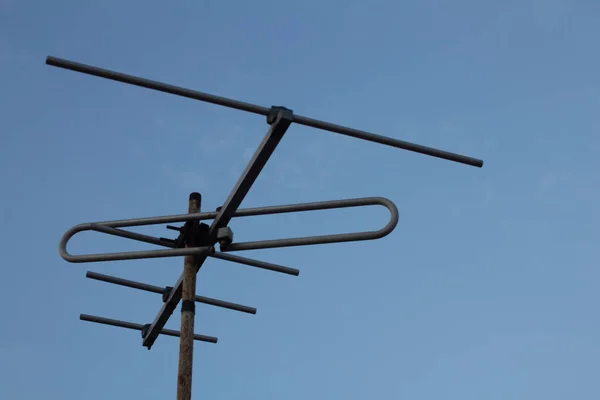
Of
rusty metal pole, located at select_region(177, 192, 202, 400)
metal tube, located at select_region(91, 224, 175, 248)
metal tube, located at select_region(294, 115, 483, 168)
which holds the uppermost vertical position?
metal tube, located at select_region(294, 115, 483, 168)

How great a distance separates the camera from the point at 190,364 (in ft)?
→ 26.8

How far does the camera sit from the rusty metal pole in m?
8.02

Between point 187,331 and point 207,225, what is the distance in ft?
3.47

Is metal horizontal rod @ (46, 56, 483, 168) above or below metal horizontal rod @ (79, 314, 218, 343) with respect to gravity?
above

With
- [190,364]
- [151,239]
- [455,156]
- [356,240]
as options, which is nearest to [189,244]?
[151,239]

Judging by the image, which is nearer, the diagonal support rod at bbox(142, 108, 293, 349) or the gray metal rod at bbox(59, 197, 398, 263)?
the diagonal support rod at bbox(142, 108, 293, 349)

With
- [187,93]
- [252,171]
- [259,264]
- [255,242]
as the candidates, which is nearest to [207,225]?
[255,242]

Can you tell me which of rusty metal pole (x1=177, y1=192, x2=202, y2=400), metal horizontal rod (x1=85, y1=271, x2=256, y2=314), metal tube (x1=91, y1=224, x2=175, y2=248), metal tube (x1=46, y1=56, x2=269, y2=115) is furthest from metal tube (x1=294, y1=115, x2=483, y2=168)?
metal horizontal rod (x1=85, y1=271, x2=256, y2=314)

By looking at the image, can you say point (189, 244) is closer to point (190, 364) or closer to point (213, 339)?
point (190, 364)

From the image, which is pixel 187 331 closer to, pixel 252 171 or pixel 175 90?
pixel 252 171

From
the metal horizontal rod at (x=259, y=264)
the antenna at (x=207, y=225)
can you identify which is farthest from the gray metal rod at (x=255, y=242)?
the metal horizontal rod at (x=259, y=264)

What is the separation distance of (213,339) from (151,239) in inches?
116

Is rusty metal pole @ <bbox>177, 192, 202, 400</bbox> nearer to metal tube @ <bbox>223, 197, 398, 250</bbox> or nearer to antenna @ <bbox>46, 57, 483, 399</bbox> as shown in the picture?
antenna @ <bbox>46, 57, 483, 399</bbox>

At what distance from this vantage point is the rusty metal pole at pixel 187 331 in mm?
8023
